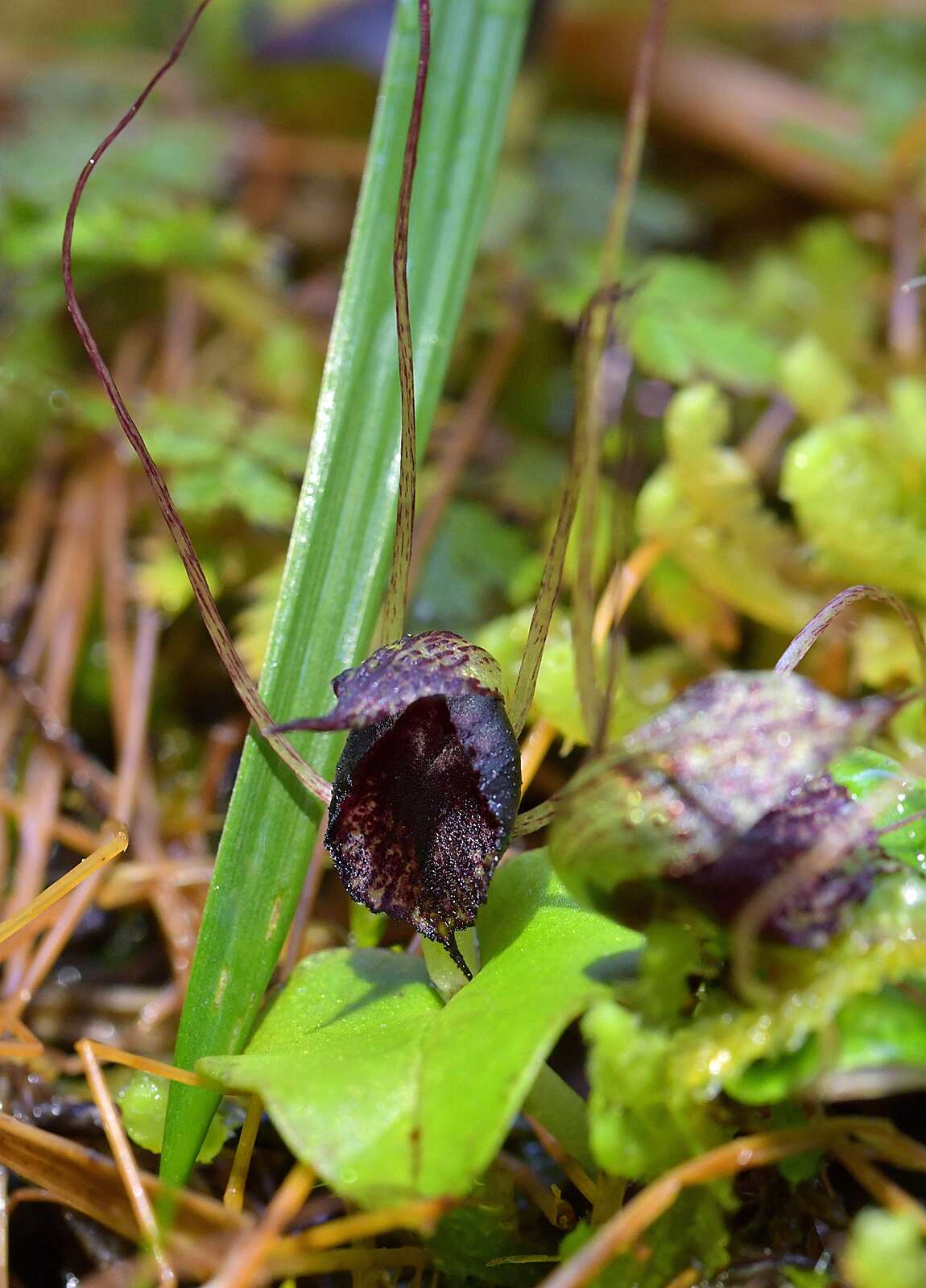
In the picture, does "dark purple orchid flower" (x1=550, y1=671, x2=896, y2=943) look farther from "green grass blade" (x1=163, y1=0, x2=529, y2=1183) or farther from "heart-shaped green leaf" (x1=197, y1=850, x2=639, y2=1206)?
"green grass blade" (x1=163, y1=0, x2=529, y2=1183)

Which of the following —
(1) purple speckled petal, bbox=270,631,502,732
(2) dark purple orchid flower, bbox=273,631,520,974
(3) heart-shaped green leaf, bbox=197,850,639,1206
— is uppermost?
(1) purple speckled petal, bbox=270,631,502,732

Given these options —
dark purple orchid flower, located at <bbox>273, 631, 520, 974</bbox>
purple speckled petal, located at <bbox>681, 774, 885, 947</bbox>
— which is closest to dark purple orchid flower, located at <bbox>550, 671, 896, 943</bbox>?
purple speckled petal, located at <bbox>681, 774, 885, 947</bbox>

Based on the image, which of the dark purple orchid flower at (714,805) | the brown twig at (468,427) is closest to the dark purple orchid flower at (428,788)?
the dark purple orchid flower at (714,805)

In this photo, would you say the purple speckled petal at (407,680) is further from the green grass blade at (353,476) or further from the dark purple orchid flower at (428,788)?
the green grass blade at (353,476)

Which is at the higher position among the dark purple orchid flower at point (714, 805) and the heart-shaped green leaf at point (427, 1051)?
the dark purple orchid flower at point (714, 805)

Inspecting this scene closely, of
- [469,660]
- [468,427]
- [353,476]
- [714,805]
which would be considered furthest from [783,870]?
[468,427]

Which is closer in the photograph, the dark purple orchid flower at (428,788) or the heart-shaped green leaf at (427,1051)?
the heart-shaped green leaf at (427,1051)

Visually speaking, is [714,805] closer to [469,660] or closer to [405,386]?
[469,660]
